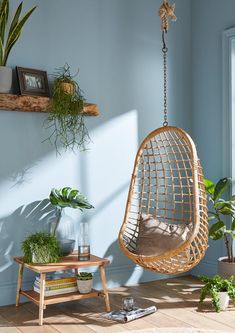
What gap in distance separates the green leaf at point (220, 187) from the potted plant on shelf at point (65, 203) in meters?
1.05

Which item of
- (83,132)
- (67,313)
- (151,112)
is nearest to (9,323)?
(67,313)

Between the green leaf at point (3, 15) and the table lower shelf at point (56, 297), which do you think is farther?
the green leaf at point (3, 15)

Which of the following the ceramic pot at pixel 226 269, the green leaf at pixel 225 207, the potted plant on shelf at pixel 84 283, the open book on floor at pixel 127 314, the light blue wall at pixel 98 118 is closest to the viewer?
the open book on floor at pixel 127 314

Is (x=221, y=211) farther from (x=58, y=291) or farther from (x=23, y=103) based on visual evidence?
(x=23, y=103)

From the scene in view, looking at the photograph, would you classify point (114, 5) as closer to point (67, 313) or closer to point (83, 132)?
point (83, 132)

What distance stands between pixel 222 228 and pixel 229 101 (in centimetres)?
109

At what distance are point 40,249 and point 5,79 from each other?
3.86 feet

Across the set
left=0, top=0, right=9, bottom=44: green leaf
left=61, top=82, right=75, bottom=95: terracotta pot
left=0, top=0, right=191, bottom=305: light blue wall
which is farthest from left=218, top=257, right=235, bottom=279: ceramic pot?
left=0, top=0, right=9, bottom=44: green leaf

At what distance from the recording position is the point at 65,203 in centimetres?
331

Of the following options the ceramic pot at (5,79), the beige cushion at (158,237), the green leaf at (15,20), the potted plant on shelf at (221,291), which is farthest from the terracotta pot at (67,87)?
the potted plant on shelf at (221,291)

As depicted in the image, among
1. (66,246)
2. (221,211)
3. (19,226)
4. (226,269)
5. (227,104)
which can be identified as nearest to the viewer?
(66,246)

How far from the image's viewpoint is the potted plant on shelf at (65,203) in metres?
3.29

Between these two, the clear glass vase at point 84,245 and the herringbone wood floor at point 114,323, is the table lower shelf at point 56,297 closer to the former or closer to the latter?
the herringbone wood floor at point 114,323

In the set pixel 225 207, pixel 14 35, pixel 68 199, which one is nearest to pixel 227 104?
pixel 225 207
